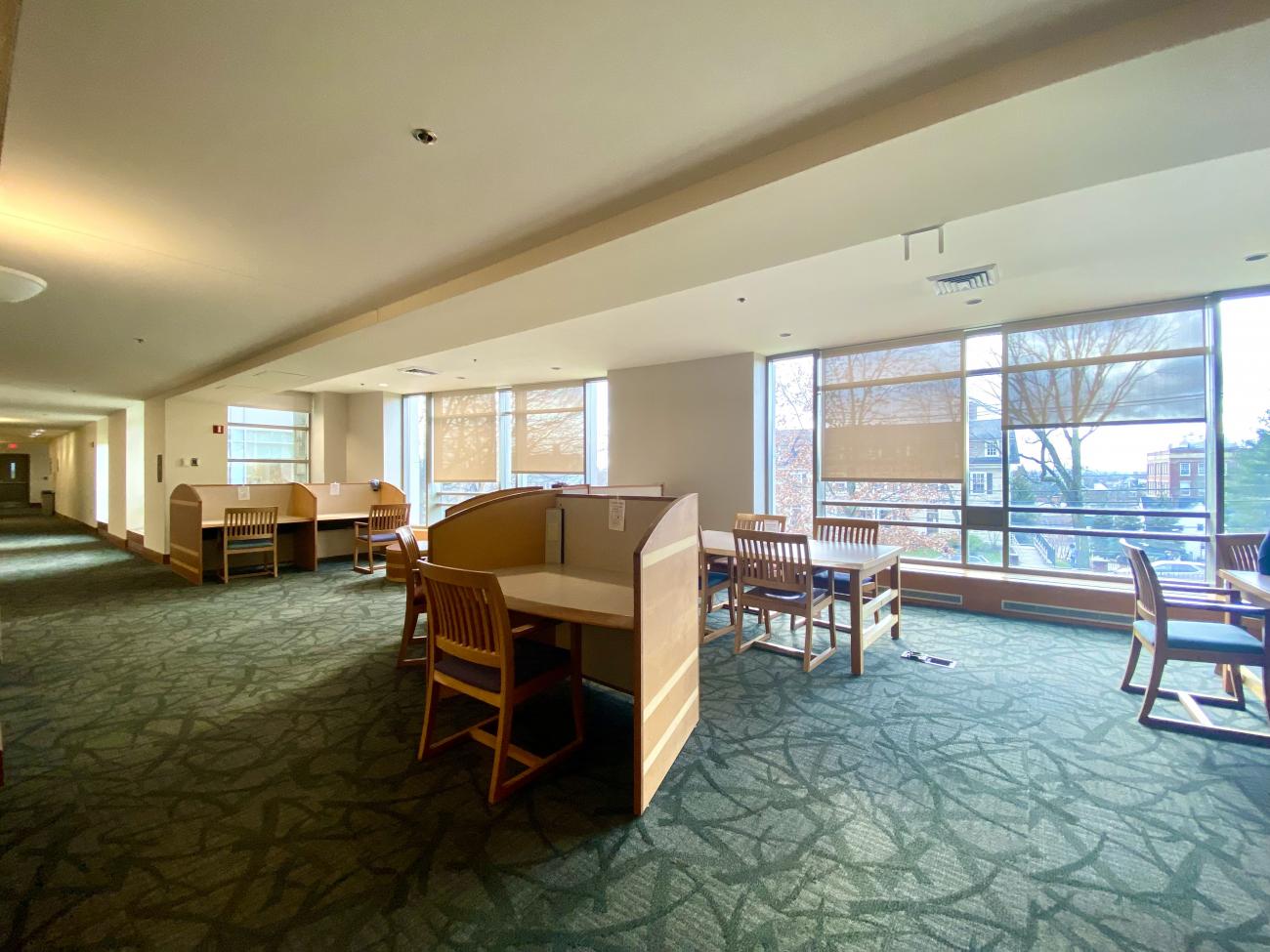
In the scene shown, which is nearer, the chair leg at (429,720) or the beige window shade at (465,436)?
the chair leg at (429,720)

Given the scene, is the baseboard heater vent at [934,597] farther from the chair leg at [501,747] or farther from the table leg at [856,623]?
the chair leg at [501,747]

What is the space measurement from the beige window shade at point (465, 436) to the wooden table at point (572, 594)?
20.9 feet

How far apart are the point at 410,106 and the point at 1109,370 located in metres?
5.74

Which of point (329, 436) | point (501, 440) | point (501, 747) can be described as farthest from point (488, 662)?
point (329, 436)

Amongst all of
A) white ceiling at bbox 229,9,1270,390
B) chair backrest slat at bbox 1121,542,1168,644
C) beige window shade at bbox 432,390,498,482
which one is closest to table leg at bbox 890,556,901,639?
chair backrest slat at bbox 1121,542,1168,644

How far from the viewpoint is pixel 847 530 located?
15.0 feet

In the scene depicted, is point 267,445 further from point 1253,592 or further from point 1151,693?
point 1253,592

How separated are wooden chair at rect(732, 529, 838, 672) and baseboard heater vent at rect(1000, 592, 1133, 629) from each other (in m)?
2.04

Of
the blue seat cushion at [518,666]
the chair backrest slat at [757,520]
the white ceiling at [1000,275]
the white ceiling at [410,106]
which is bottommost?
the blue seat cushion at [518,666]

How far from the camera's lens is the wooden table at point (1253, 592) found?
2.56 meters

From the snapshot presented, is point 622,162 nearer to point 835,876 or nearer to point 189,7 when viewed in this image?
point 189,7

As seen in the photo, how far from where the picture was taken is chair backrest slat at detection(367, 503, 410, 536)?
22.5 ft

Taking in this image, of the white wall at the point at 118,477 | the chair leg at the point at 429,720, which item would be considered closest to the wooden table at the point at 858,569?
the chair leg at the point at 429,720

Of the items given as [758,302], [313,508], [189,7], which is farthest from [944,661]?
[313,508]
